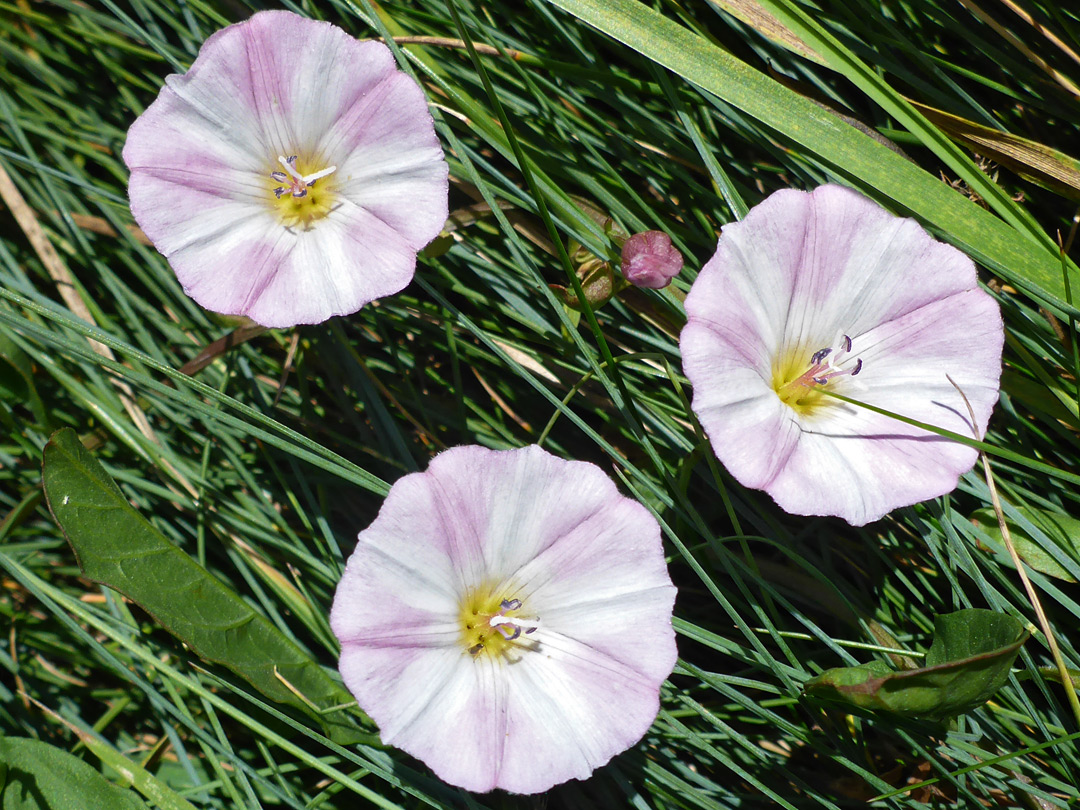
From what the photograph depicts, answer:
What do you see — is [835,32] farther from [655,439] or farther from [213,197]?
[213,197]

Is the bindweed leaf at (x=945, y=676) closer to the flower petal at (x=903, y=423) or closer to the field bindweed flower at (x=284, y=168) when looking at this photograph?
the flower petal at (x=903, y=423)

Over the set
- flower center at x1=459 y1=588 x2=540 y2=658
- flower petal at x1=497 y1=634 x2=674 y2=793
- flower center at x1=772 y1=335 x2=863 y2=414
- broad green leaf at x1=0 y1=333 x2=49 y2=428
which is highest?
flower center at x1=772 y1=335 x2=863 y2=414

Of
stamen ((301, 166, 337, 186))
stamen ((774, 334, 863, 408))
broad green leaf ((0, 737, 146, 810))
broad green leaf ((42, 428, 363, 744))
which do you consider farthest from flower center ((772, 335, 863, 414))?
broad green leaf ((0, 737, 146, 810))

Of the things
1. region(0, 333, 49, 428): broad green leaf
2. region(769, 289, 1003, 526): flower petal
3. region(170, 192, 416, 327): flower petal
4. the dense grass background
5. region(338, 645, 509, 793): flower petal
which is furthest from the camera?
region(0, 333, 49, 428): broad green leaf

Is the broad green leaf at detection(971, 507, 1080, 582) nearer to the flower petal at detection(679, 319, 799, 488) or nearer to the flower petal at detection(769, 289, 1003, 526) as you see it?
the flower petal at detection(769, 289, 1003, 526)

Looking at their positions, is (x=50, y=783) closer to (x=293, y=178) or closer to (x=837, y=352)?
(x=293, y=178)

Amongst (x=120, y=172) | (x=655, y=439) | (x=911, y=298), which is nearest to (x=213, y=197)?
(x=120, y=172)
